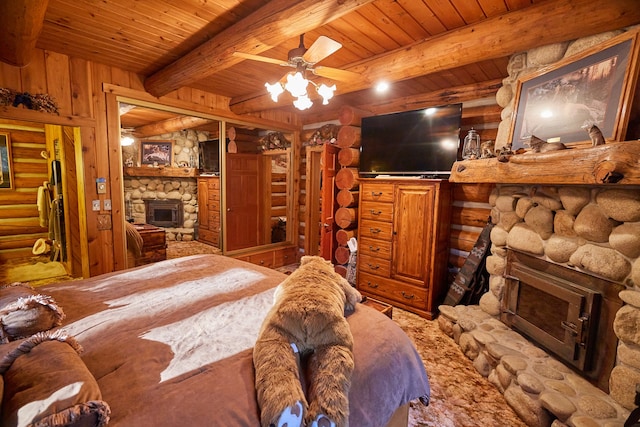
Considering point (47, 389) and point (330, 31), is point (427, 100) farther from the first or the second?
point (47, 389)

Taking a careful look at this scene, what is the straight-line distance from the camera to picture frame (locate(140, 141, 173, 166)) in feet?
19.2

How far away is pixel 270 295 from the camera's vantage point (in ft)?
5.40

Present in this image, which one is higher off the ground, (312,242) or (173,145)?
(173,145)

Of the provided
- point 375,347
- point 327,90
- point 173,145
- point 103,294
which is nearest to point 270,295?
point 375,347

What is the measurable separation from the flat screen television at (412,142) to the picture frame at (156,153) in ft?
14.6

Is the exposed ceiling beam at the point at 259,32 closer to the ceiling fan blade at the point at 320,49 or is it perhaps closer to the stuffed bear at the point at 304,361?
the ceiling fan blade at the point at 320,49

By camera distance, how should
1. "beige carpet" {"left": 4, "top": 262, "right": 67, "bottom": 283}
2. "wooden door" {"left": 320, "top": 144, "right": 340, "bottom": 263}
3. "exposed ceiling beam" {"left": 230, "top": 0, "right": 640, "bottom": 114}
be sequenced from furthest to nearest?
"wooden door" {"left": 320, "top": 144, "right": 340, "bottom": 263}
"beige carpet" {"left": 4, "top": 262, "right": 67, "bottom": 283}
"exposed ceiling beam" {"left": 230, "top": 0, "right": 640, "bottom": 114}

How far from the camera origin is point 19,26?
168cm

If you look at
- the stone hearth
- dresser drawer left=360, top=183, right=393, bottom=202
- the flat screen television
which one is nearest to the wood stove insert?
the flat screen television

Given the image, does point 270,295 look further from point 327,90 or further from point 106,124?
point 106,124

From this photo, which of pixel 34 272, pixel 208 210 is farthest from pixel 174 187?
pixel 34 272

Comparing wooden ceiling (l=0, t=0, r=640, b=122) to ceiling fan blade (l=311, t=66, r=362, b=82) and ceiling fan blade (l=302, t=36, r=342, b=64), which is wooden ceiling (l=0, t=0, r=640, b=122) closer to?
ceiling fan blade (l=302, t=36, r=342, b=64)

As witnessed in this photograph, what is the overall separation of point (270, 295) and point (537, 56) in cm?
257

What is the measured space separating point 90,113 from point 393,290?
12.0 feet
